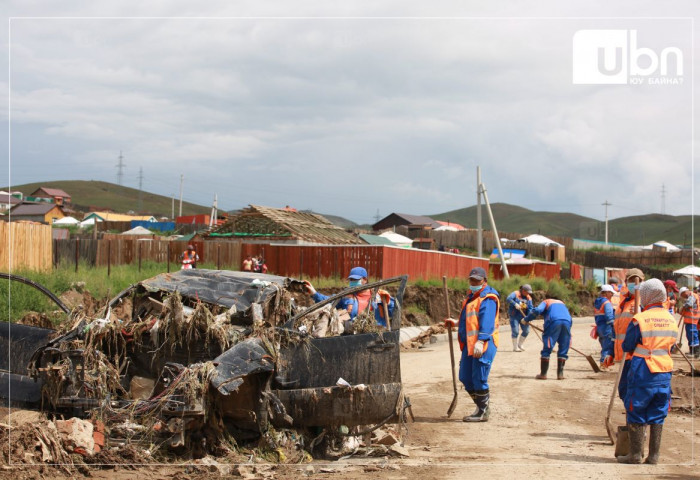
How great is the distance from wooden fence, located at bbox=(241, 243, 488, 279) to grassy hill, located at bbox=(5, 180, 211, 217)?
313 ft

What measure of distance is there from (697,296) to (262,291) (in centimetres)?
1300

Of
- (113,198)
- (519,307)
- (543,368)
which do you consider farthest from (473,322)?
(113,198)

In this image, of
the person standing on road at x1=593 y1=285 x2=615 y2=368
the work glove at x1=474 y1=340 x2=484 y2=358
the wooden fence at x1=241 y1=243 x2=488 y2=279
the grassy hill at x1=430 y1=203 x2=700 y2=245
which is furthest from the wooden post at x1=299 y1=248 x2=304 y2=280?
the grassy hill at x1=430 y1=203 x2=700 y2=245

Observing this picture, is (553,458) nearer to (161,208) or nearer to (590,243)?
(590,243)

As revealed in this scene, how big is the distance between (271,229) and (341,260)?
19.2 ft

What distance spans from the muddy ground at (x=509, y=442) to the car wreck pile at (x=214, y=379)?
309 millimetres

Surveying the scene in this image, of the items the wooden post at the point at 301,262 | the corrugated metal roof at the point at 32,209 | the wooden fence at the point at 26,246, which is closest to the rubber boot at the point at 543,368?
the wooden fence at the point at 26,246

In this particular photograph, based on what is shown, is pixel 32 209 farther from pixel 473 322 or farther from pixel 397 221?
pixel 473 322

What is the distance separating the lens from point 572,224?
124 metres

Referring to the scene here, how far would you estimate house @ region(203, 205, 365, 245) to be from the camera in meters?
29.8

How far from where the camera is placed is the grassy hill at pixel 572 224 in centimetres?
10688

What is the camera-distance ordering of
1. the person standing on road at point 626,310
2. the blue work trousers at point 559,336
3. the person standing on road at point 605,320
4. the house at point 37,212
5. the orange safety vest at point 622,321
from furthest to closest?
1. the house at point 37,212
2. the person standing on road at point 605,320
3. the blue work trousers at point 559,336
4. the orange safety vest at point 622,321
5. the person standing on road at point 626,310

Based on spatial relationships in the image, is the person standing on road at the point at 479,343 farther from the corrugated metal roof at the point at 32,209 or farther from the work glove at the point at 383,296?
the corrugated metal roof at the point at 32,209

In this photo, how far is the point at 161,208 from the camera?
12694cm
